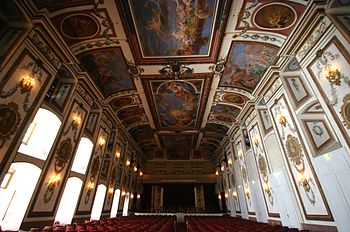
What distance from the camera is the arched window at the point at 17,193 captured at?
6.39m

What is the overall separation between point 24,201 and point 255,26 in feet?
36.5

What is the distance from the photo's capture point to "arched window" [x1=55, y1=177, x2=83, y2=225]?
912 cm

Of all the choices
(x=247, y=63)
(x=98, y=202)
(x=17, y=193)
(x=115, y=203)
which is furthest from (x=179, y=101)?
(x=115, y=203)

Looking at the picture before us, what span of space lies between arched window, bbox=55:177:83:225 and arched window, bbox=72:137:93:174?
65 centimetres

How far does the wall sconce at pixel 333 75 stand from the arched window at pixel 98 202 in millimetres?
13840

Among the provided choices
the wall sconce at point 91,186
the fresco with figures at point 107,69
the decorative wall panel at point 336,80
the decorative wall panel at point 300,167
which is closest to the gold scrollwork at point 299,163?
the decorative wall panel at point 300,167

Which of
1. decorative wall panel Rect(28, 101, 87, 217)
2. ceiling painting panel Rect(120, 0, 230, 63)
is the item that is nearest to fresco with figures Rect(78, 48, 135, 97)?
ceiling painting panel Rect(120, 0, 230, 63)

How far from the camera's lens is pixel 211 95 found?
41.4 feet

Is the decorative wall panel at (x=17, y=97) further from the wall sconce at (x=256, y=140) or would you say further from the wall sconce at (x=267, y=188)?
the wall sconce at (x=267, y=188)

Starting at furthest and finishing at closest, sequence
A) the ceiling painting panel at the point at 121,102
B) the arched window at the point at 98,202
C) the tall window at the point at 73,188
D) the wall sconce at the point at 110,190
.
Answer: the wall sconce at the point at 110,190, the ceiling painting panel at the point at 121,102, the arched window at the point at 98,202, the tall window at the point at 73,188

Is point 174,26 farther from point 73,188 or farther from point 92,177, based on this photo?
point 73,188

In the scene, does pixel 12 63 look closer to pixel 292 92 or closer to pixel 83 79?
pixel 83 79

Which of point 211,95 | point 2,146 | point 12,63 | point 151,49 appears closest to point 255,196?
point 211,95

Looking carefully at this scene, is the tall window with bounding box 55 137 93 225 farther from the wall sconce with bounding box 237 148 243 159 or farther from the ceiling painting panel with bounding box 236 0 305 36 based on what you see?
the wall sconce with bounding box 237 148 243 159
